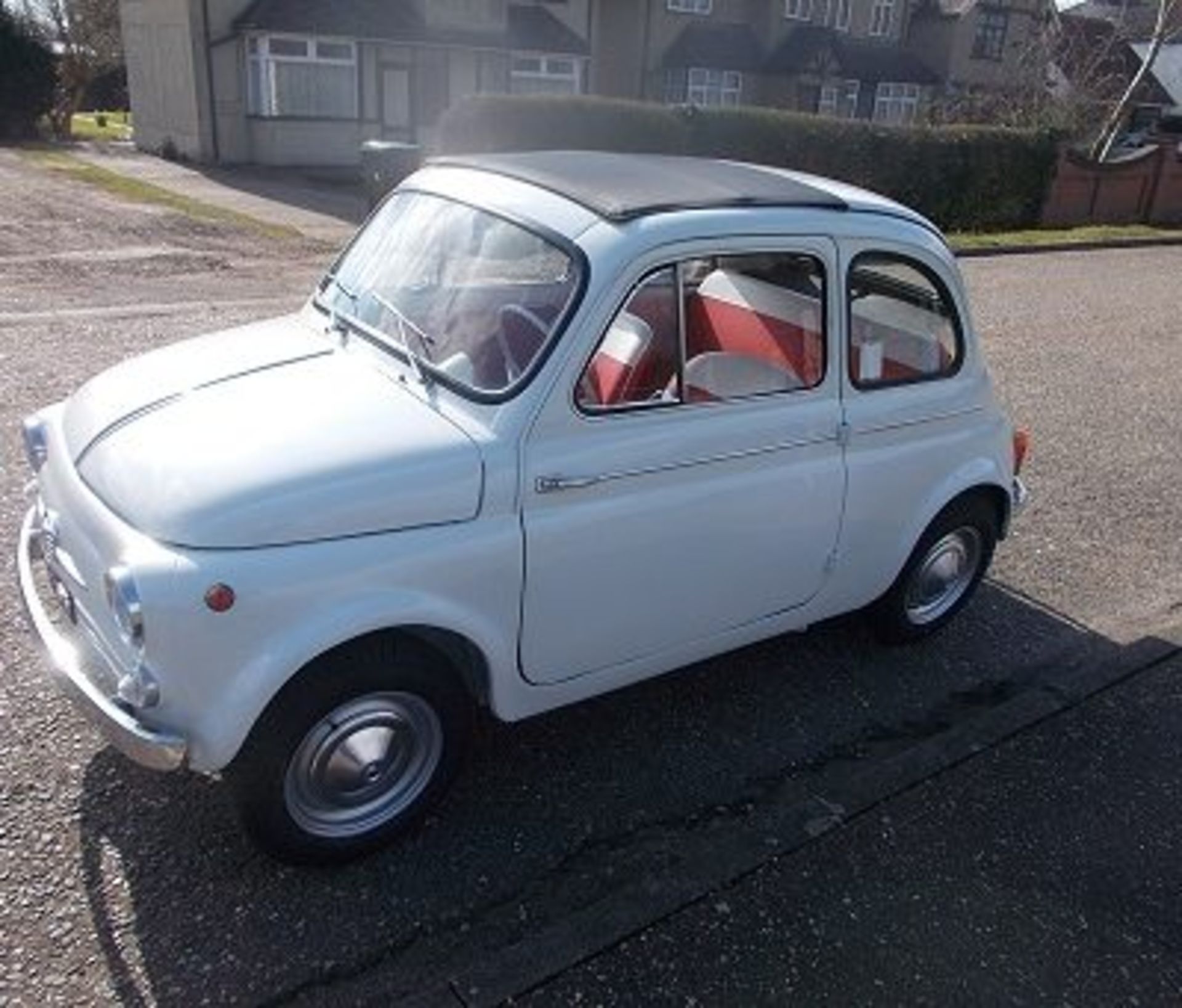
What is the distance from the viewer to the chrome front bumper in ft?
8.25

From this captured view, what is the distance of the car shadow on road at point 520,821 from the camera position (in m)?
2.65

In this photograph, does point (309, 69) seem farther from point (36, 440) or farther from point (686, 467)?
point (686, 467)

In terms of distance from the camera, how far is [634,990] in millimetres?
2635

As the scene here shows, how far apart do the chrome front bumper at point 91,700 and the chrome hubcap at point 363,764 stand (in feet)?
1.15

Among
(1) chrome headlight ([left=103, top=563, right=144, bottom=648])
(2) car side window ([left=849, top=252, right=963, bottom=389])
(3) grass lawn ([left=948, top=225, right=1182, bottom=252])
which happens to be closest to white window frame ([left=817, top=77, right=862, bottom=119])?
(3) grass lawn ([left=948, top=225, right=1182, bottom=252])

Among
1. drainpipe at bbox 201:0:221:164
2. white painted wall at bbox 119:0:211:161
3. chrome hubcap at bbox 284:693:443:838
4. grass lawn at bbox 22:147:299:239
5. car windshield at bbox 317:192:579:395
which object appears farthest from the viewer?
white painted wall at bbox 119:0:211:161

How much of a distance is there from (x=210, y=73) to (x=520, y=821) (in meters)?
23.3

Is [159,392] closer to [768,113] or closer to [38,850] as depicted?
[38,850]

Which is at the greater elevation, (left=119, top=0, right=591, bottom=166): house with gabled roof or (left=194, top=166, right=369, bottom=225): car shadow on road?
(left=119, top=0, right=591, bottom=166): house with gabled roof

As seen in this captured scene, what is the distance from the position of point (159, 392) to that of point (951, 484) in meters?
2.99

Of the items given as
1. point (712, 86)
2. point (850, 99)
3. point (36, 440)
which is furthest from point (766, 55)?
point (36, 440)

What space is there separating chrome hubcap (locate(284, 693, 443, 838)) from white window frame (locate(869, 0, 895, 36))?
134 ft

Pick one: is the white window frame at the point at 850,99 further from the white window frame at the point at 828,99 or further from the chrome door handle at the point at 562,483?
the chrome door handle at the point at 562,483

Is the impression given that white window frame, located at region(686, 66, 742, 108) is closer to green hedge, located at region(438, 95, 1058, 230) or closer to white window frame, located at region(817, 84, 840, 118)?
white window frame, located at region(817, 84, 840, 118)
